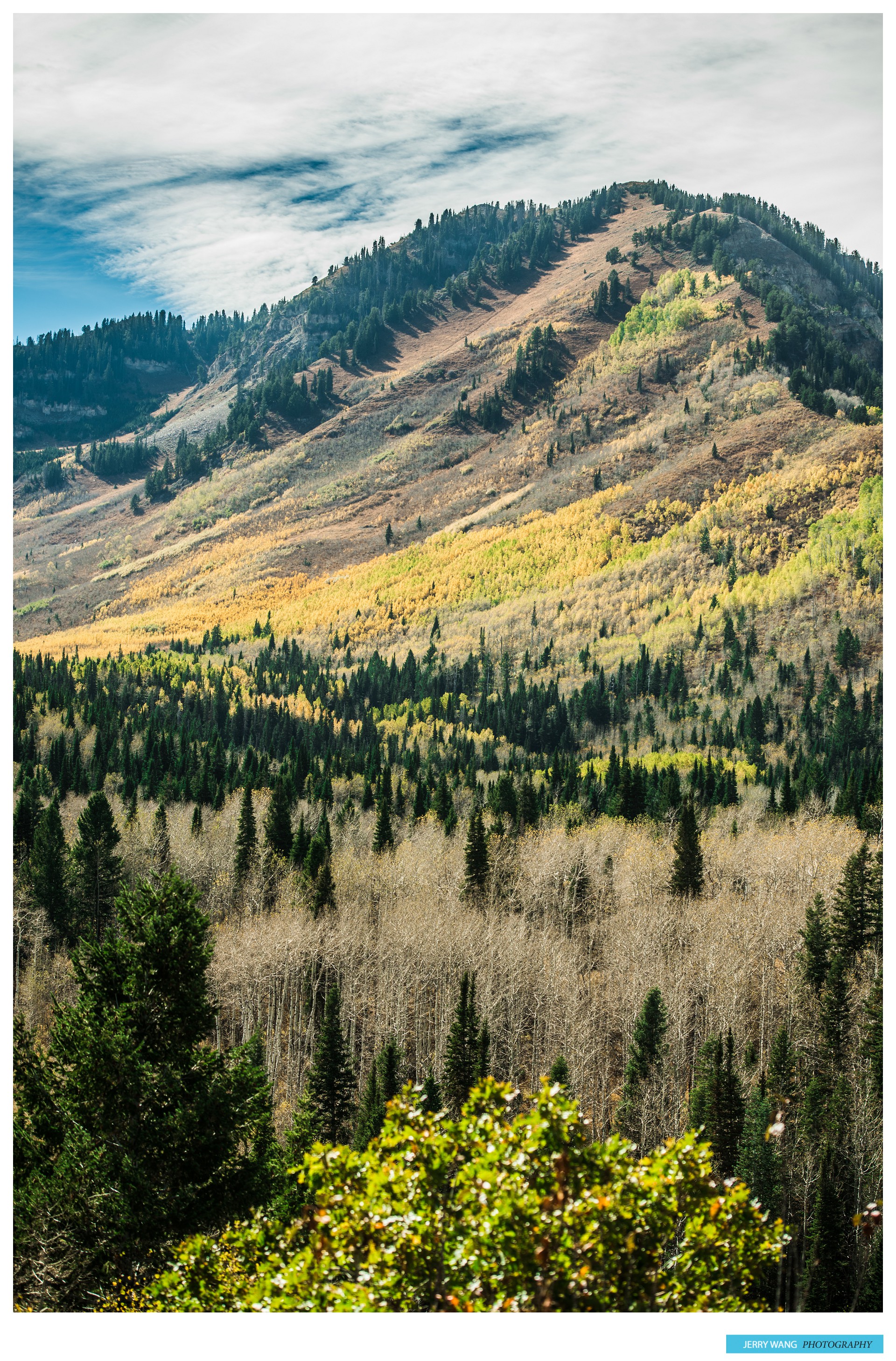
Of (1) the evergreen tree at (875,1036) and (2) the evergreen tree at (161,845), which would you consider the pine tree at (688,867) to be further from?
(2) the evergreen tree at (161,845)

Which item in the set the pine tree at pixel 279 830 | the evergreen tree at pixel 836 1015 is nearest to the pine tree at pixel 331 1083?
the evergreen tree at pixel 836 1015

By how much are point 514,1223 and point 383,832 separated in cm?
6406

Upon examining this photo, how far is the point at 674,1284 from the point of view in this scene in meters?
12.3

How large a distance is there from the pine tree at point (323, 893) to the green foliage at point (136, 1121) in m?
45.9

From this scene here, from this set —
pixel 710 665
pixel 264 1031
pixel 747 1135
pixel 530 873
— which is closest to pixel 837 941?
pixel 747 1135

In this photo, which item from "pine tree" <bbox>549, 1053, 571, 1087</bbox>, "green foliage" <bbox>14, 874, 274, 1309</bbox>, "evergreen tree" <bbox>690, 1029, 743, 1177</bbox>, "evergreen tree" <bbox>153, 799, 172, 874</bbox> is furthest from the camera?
"evergreen tree" <bbox>153, 799, 172, 874</bbox>

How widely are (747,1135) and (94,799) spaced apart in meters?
42.2

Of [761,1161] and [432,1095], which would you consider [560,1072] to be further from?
[761,1161]

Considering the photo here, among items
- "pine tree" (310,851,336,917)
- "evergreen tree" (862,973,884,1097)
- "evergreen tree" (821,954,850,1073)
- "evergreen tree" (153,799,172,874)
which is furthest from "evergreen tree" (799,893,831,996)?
"evergreen tree" (153,799,172,874)

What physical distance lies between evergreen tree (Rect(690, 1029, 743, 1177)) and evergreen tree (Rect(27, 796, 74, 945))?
124ft

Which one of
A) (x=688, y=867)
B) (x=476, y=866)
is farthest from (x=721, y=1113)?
(x=476, y=866)

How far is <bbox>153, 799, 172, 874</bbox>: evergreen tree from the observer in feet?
221

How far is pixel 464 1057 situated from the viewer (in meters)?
45.0

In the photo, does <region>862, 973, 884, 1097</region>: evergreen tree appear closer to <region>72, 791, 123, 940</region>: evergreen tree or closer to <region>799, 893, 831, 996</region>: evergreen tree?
<region>799, 893, 831, 996</region>: evergreen tree
